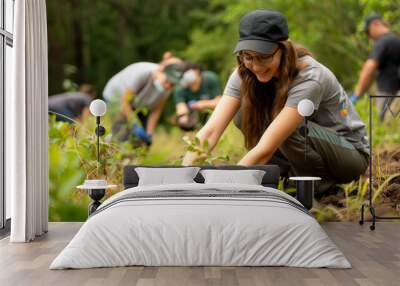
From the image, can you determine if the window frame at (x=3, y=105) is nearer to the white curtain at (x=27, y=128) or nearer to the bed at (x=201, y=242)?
the white curtain at (x=27, y=128)

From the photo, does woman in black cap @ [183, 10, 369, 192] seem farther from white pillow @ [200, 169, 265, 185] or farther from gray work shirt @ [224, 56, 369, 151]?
white pillow @ [200, 169, 265, 185]

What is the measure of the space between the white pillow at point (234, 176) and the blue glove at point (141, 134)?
1.70 meters

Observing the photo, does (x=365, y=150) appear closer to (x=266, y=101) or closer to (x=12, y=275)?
(x=266, y=101)

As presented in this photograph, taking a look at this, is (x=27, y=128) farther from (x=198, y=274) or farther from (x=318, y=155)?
(x=318, y=155)

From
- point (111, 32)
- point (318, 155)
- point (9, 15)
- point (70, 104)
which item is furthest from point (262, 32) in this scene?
point (111, 32)

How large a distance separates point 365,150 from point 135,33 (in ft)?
15.1

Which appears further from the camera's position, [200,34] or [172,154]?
[200,34]

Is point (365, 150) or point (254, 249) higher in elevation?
point (365, 150)

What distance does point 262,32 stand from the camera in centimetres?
591

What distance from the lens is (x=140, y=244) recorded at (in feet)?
13.3

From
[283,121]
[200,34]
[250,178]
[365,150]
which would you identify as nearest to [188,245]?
[250,178]

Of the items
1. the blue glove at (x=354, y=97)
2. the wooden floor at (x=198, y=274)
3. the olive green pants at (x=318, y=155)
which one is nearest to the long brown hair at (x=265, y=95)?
the olive green pants at (x=318, y=155)

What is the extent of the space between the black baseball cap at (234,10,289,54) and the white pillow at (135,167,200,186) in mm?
1117

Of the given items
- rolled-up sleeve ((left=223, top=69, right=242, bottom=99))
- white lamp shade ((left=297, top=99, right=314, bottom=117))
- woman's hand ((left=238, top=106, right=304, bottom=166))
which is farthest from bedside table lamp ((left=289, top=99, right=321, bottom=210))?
rolled-up sleeve ((left=223, top=69, right=242, bottom=99))
